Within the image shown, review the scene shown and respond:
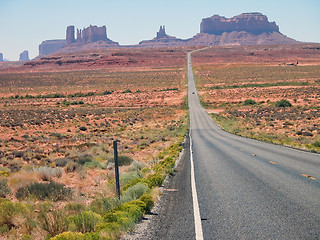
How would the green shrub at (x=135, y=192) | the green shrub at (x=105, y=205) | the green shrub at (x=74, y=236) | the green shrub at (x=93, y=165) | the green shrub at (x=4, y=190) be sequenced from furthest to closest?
1. the green shrub at (x=93, y=165)
2. the green shrub at (x=4, y=190)
3. the green shrub at (x=135, y=192)
4. the green shrub at (x=105, y=205)
5. the green shrub at (x=74, y=236)

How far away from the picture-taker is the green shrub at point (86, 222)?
5.99 metres

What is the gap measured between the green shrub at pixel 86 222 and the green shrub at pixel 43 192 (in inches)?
143

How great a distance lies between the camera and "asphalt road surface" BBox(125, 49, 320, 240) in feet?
18.9

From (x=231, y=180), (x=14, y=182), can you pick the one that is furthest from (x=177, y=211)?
(x=14, y=182)

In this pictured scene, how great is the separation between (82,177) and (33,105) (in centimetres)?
5839

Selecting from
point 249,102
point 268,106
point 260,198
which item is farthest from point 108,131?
point 249,102

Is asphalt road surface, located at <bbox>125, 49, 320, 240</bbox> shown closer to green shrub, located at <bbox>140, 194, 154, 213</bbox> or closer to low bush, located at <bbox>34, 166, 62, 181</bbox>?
green shrub, located at <bbox>140, 194, 154, 213</bbox>

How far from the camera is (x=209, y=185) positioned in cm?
966

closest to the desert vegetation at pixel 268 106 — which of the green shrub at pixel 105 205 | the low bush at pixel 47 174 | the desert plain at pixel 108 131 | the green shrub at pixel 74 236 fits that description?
the desert plain at pixel 108 131

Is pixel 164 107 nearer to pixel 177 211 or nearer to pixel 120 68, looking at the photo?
pixel 177 211

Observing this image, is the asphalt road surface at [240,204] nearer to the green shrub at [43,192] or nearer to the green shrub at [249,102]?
the green shrub at [43,192]

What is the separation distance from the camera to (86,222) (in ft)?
19.9

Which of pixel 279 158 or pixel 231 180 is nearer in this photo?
pixel 231 180

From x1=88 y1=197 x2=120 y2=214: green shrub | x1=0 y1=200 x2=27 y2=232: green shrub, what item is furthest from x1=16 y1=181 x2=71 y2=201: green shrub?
x1=0 y1=200 x2=27 y2=232: green shrub
